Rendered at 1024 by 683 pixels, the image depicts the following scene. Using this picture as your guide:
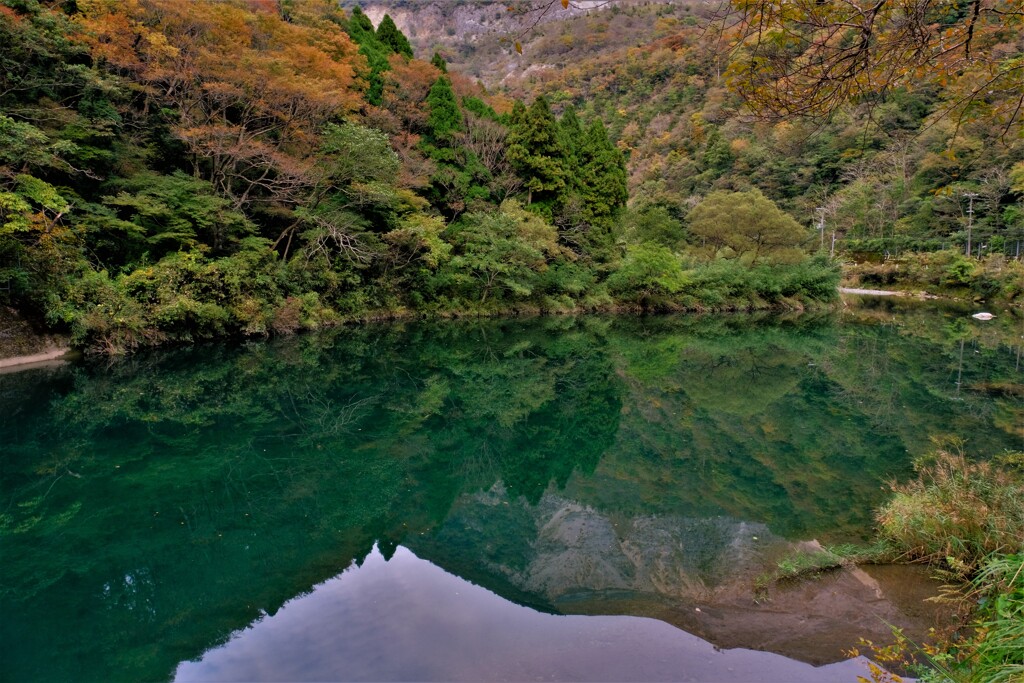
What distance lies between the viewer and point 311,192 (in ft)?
66.2

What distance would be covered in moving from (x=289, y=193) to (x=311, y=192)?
2.35 ft

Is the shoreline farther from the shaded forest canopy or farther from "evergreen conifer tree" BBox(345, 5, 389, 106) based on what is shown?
"evergreen conifer tree" BBox(345, 5, 389, 106)

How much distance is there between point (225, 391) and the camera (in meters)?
11.5

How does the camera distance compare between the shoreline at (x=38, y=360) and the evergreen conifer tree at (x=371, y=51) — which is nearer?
the shoreline at (x=38, y=360)

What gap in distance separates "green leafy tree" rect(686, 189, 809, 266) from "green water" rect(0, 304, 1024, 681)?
1658 centimetres

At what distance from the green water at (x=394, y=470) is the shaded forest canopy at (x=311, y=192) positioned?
9.22 feet

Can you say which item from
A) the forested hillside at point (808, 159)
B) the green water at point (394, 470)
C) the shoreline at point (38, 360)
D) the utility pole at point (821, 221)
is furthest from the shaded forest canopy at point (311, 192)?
the utility pole at point (821, 221)

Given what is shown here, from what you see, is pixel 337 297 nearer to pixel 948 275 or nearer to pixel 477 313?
pixel 477 313

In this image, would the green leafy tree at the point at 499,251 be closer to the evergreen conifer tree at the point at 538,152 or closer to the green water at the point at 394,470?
the evergreen conifer tree at the point at 538,152

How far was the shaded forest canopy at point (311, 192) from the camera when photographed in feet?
45.4

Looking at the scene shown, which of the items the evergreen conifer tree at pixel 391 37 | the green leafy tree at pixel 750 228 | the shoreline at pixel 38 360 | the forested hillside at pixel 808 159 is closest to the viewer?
the shoreline at pixel 38 360

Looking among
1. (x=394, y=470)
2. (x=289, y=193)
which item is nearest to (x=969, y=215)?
(x=289, y=193)

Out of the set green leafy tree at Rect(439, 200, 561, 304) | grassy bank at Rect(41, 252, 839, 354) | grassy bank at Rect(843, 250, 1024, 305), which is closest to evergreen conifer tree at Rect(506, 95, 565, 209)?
green leafy tree at Rect(439, 200, 561, 304)

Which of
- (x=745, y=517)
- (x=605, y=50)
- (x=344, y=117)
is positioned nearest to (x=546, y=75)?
(x=605, y=50)
